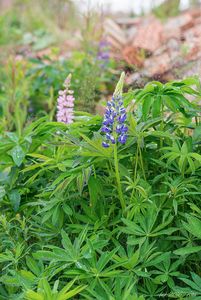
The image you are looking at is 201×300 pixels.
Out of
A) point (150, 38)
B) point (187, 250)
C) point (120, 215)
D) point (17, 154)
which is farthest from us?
point (150, 38)

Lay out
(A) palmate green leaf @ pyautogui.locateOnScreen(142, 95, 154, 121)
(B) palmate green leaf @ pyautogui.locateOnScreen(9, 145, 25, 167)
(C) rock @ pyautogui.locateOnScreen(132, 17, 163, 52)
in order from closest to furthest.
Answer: (A) palmate green leaf @ pyautogui.locateOnScreen(142, 95, 154, 121) < (B) palmate green leaf @ pyautogui.locateOnScreen(9, 145, 25, 167) < (C) rock @ pyautogui.locateOnScreen(132, 17, 163, 52)

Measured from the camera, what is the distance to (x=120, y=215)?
2.53 m

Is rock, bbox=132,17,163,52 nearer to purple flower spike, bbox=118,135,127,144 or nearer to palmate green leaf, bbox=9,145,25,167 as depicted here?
palmate green leaf, bbox=9,145,25,167

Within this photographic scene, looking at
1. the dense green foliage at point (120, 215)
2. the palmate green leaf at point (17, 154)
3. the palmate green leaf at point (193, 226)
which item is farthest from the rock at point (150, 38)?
the palmate green leaf at point (193, 226)

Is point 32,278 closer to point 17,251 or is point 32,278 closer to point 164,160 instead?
point 17,251

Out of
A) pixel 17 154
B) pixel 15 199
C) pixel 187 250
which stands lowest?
pixel 187 250

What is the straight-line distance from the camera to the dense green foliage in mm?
2234

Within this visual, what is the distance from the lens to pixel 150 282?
7.66 feet

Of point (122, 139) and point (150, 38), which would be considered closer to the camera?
point (122, 139)

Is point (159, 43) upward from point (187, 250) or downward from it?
upward

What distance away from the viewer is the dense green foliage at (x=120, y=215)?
2.23m

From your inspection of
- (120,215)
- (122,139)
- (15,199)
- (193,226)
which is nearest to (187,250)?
(193,226)

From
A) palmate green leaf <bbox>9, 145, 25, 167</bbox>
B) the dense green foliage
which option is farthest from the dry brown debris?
the dense green foliage

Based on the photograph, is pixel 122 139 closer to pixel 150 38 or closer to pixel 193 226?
pixel 193 226
